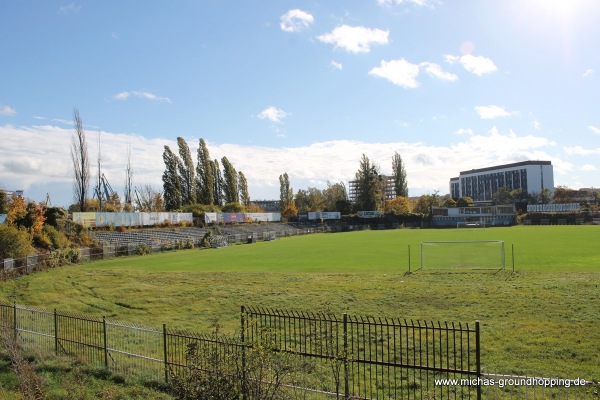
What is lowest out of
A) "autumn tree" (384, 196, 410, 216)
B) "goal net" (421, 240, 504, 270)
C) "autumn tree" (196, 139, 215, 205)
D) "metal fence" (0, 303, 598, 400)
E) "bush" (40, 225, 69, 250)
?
"goal net" (421, 240, 504, 270)

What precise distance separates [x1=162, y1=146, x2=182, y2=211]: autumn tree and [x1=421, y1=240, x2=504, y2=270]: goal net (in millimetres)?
53907

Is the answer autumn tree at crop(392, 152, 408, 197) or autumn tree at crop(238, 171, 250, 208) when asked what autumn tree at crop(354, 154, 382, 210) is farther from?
autumn tree at crop(238, 171, 250, 208)

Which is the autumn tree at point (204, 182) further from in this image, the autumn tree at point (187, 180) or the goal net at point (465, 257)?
the goal net at point (465, 257)

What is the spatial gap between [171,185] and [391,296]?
71668 mm

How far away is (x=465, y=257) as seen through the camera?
36.4 metres

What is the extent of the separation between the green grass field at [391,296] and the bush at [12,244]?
9.51 ft

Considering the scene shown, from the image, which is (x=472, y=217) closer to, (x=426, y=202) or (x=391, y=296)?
(x=426, y=202)

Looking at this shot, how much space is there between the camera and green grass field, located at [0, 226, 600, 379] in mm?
12328

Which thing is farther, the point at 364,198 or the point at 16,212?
the point at 364,198

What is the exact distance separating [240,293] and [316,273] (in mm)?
8764

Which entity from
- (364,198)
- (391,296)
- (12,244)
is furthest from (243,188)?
(391,296)

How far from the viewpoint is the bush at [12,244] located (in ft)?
109

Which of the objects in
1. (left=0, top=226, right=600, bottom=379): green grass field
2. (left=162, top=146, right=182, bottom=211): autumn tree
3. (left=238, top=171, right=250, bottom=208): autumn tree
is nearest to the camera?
(left=0, top=226, right=600, bottom=379): green grass field

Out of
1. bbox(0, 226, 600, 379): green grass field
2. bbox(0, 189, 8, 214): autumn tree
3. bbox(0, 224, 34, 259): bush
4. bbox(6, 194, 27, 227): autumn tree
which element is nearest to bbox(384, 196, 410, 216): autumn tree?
bbox(0, 226, 600, 379): green grass field
